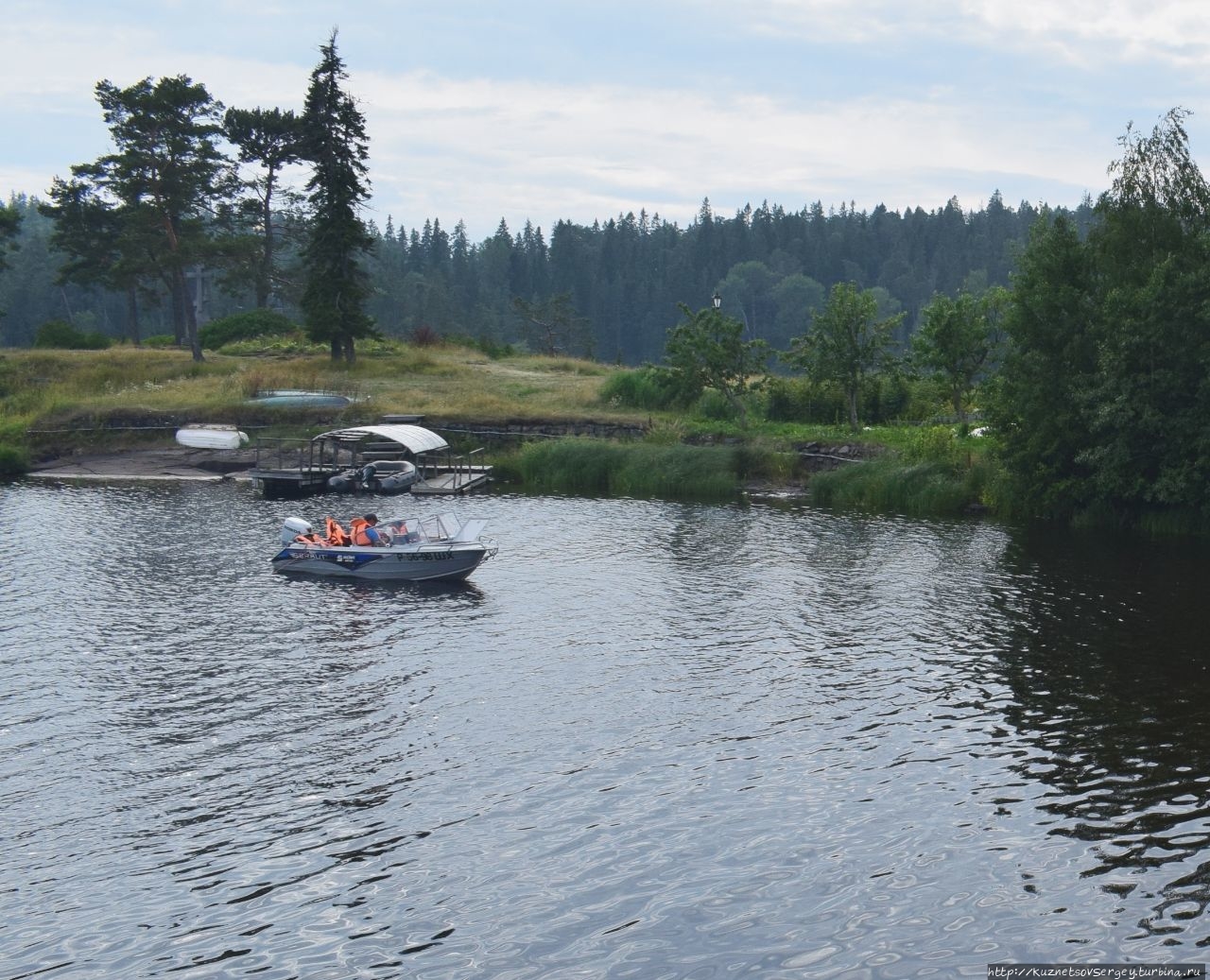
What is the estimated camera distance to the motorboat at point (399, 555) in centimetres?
3969

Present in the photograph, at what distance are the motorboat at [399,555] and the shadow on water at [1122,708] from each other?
56.5 feet

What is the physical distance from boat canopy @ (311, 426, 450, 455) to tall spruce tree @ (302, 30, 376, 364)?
24107 millimetres

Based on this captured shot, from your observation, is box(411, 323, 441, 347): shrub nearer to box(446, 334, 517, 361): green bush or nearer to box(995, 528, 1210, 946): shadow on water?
box(446, 334, 517, 361): green bush

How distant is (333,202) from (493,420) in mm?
22963

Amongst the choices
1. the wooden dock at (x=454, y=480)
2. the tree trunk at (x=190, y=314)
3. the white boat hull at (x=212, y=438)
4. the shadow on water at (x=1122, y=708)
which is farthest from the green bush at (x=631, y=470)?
the tree trunk at (x=190, y=314)

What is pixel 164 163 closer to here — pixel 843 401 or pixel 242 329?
pixel 242 329

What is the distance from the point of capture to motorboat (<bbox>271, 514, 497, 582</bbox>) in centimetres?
3969

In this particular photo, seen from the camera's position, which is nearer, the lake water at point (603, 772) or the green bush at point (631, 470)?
the lake water at point (603, 772)

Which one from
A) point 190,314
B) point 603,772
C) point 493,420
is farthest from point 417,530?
point 190,314

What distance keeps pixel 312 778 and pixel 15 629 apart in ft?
50.6

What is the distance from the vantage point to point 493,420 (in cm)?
7162

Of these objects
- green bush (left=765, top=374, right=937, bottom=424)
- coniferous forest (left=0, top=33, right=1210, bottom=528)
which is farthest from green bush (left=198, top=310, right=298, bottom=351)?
green bush (left=765, top=374, right=937, bottom=424)

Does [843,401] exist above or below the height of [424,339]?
below

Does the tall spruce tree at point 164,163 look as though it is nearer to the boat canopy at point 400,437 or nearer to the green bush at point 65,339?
the green bush at point 65,339
